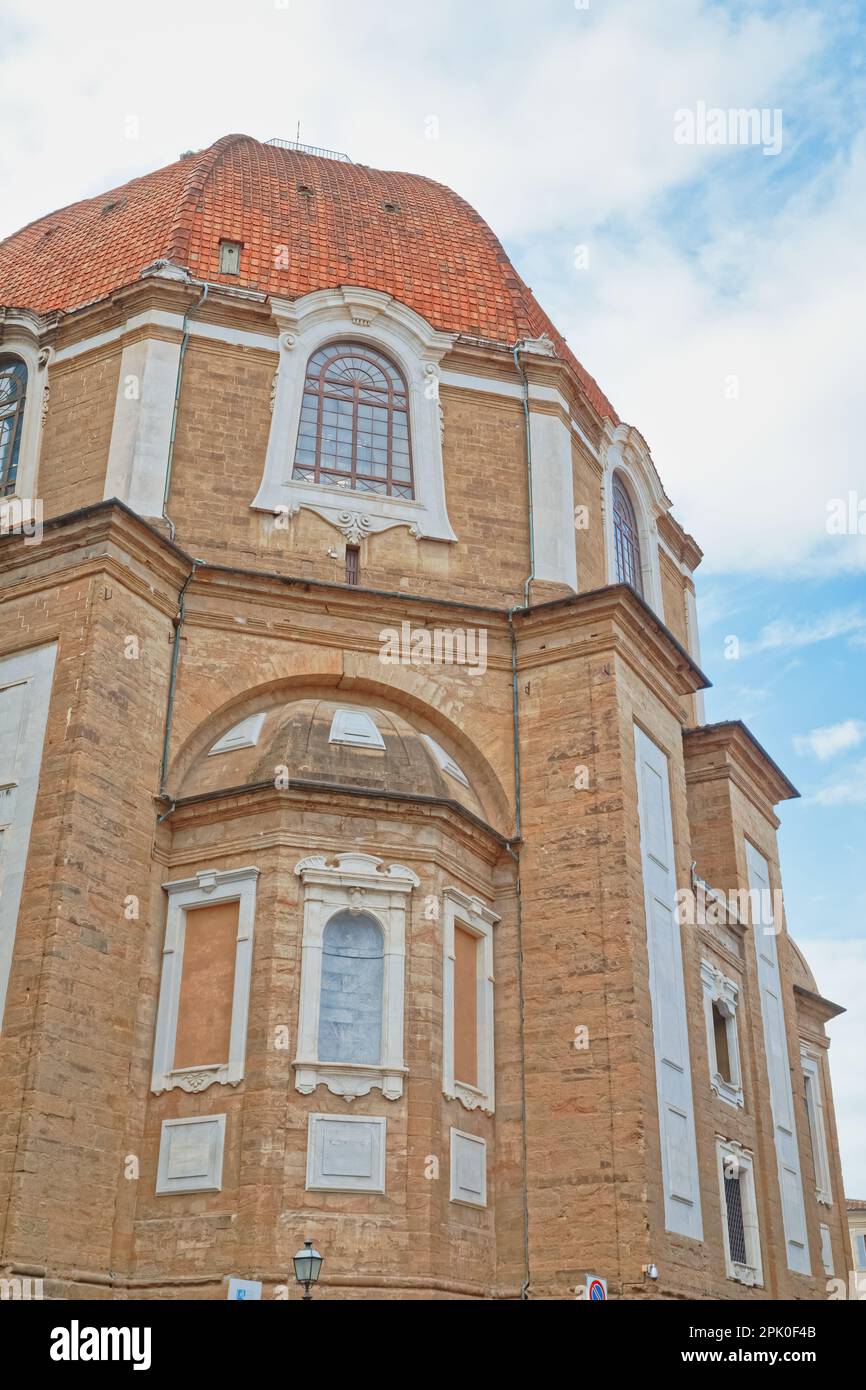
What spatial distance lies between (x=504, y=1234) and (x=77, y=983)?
575cm

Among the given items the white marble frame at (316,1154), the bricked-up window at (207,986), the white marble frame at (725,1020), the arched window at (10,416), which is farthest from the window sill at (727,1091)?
the arched window at (10,416)

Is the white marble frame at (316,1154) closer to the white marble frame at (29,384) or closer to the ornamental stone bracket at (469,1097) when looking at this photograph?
the ornamental stone bracket at (469,1097)

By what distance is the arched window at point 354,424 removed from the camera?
2138 centimetres

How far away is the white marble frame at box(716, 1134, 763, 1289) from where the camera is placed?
62.9 ft

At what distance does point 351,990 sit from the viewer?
1622cm

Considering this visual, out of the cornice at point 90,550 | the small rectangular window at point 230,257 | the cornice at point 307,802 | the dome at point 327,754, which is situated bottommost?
the cornice at point 307,802

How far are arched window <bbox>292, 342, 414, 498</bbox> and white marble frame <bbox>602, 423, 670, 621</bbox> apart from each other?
13.4ft

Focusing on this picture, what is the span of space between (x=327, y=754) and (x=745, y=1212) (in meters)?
9.45

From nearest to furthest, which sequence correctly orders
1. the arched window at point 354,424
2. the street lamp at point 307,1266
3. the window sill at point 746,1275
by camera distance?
the street lamp at point 307,1266 < the window sill at point 746,1275 < the arched window at point 354,424

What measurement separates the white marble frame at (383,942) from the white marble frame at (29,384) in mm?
8125

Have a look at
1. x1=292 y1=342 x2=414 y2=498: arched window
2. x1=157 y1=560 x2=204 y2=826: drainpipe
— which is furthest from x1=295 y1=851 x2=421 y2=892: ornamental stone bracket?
x1=292 y1=342 x2=414 y2=498: arched window

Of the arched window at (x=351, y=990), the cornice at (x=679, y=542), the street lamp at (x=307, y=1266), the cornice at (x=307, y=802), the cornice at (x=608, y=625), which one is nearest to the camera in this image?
the street lamp at (x=307, y=1266)

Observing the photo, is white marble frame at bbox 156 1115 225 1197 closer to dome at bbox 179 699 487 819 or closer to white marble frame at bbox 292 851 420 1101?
white marble frame at bbox 292 851 420 1101

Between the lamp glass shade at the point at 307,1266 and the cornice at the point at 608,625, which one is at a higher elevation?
the cornice at the point at 608,625
